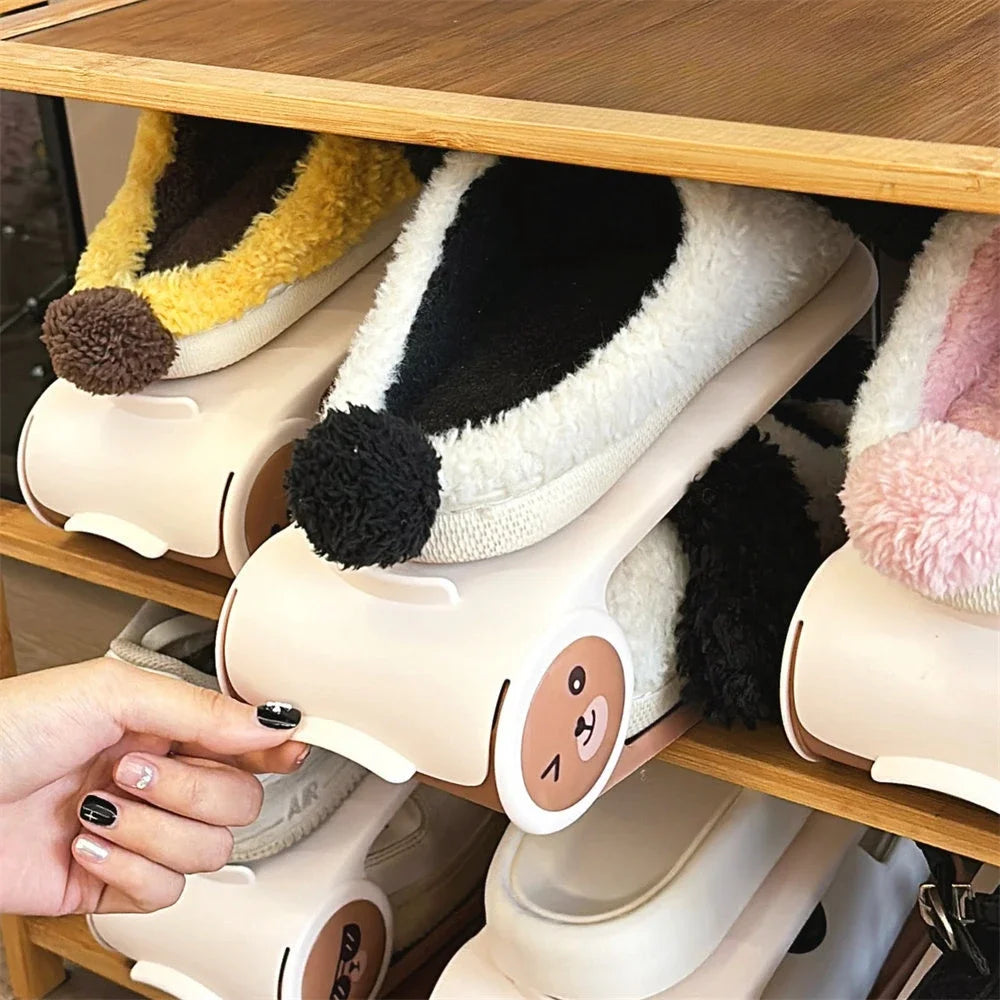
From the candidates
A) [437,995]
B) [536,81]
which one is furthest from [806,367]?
[437,995]

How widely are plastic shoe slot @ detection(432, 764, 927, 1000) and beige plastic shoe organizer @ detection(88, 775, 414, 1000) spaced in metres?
0.09

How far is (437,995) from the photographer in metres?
0.89

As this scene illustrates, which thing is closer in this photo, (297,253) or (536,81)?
(536,81)

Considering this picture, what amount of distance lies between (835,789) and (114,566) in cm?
49

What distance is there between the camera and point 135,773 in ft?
2.33

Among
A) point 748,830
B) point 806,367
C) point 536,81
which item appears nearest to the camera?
point 536,81

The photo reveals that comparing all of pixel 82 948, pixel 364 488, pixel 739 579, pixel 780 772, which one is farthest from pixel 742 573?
pixel 82 948

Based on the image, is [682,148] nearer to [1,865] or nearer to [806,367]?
[806,367]

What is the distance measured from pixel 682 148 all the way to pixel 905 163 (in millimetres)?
90

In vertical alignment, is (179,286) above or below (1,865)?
above

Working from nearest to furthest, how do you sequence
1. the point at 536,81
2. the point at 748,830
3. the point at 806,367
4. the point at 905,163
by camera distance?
the point at 905,163, the point at 536,81, the point at 806,367, the point at 748,830

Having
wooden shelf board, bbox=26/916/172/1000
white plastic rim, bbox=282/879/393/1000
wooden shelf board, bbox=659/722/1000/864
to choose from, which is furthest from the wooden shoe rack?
wooden shelf board, bbox=26/916/172/1000

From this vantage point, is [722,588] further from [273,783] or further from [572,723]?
[273,783]

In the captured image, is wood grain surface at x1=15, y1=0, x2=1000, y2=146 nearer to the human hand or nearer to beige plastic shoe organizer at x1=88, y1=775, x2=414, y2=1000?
the human hand
